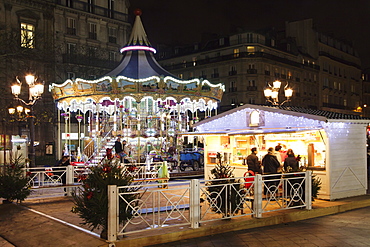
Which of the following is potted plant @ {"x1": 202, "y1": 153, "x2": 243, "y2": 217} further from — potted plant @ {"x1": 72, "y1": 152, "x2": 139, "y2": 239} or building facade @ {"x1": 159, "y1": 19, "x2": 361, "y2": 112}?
building facade @ {"x1": 159, "y1": 19, "x2": 361, "y2": 112}

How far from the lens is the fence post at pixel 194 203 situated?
9.06 m

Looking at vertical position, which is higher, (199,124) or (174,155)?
(199,124)

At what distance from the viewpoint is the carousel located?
20.1 metres

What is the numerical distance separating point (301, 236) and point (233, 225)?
4.96ft

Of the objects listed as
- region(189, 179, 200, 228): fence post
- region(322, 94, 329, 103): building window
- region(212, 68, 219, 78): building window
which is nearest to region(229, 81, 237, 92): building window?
region(212, 68, 219, 78): building window

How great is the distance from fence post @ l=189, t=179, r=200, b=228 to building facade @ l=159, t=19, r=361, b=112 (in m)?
45.6

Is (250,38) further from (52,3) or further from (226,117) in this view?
(226,117)

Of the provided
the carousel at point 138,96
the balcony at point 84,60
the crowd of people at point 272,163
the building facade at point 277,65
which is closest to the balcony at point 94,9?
the balcony at point 84,60

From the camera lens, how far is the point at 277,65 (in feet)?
189

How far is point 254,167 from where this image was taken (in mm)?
13789

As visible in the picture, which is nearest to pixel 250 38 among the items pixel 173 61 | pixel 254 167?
pixel 173 61

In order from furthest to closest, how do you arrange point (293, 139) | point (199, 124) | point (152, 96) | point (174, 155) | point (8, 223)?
point (174, 155) < point (152, 96) < point (199, 124) < point (293, 139) < point (8, 223)

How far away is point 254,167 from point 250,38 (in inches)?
1702

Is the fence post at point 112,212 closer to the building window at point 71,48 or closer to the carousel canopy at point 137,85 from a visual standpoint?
the carousel canopy at point 137,85
